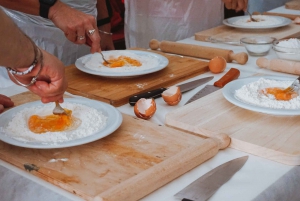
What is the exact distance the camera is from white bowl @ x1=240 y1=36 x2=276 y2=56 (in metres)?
1.75

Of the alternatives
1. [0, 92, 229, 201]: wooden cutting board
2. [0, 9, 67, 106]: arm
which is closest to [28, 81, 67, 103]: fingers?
[0, 9, 67, 106]: arm

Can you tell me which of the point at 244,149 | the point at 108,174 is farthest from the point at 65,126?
the point at 244,149

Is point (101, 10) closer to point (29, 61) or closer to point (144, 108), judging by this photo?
point (144, 108)

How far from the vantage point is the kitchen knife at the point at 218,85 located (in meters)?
1.36

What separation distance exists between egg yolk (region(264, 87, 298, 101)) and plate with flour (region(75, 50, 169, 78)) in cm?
42

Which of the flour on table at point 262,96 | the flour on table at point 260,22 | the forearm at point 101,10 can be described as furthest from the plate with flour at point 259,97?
the forearm at point 101,10

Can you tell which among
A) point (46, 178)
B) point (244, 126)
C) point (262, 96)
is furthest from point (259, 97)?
point (46, 178)

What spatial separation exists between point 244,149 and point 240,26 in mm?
1185

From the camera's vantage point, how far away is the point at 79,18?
1.57m

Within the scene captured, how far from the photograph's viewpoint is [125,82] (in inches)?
58.9

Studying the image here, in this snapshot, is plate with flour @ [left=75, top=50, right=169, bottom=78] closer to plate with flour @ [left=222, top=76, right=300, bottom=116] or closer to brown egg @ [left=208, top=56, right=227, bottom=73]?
brown egg @ [left=208, top=56, right=227, bottom=73]

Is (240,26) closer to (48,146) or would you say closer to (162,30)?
(162,30)

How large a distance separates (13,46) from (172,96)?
524 millimetres

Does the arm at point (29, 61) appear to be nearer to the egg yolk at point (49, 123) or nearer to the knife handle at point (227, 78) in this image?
the egg yolk at point (49, 123)
